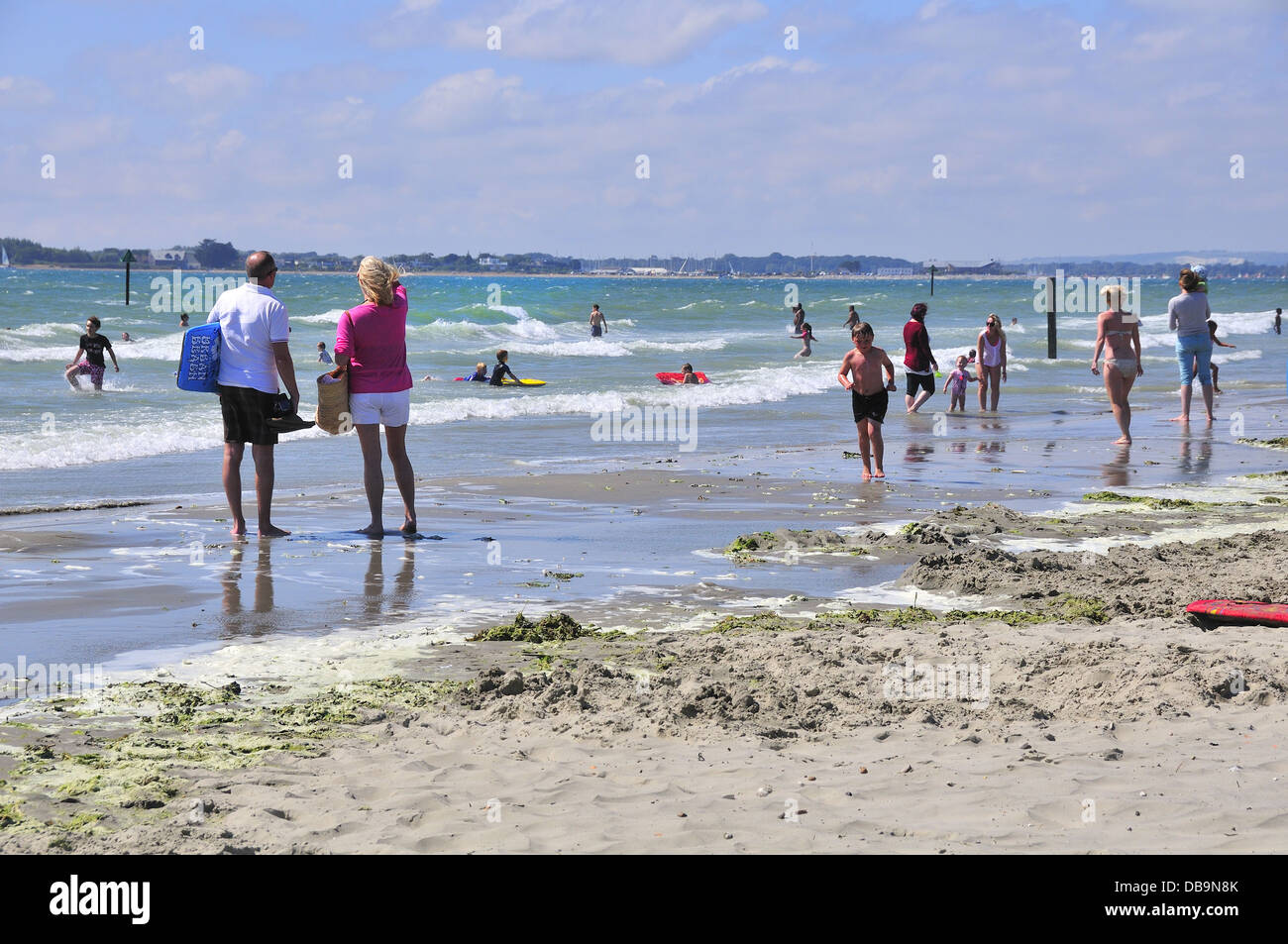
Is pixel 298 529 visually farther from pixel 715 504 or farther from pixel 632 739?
pixel 632 739

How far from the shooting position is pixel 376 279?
8.54 metres

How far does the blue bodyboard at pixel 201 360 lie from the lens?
8305 mm

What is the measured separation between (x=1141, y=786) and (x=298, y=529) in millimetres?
6684

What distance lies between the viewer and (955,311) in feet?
263

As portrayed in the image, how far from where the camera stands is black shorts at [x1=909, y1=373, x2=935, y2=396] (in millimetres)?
19281

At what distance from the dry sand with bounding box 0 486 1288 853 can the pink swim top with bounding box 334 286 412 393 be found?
3075mm

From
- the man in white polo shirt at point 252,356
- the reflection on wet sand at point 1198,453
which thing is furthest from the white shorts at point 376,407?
the reflection on wet sand at point 1198,453

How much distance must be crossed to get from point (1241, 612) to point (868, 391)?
6360mm

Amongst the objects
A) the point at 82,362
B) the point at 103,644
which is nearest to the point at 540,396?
the point at 82,362

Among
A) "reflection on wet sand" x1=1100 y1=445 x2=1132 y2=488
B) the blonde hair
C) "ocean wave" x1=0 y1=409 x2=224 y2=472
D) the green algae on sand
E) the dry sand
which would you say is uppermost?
the blonde hair

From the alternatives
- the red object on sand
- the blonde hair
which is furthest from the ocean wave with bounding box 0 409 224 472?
the red object on sand

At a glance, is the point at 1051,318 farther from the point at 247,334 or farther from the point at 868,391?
the point at 247,334

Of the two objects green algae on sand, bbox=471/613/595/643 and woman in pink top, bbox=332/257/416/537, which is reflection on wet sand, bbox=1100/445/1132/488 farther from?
green algae on sand, bbox=471/613/595/643

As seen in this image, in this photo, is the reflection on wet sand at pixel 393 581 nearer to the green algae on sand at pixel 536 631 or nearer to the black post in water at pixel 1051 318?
the green algae on sand at pixel 536 631
